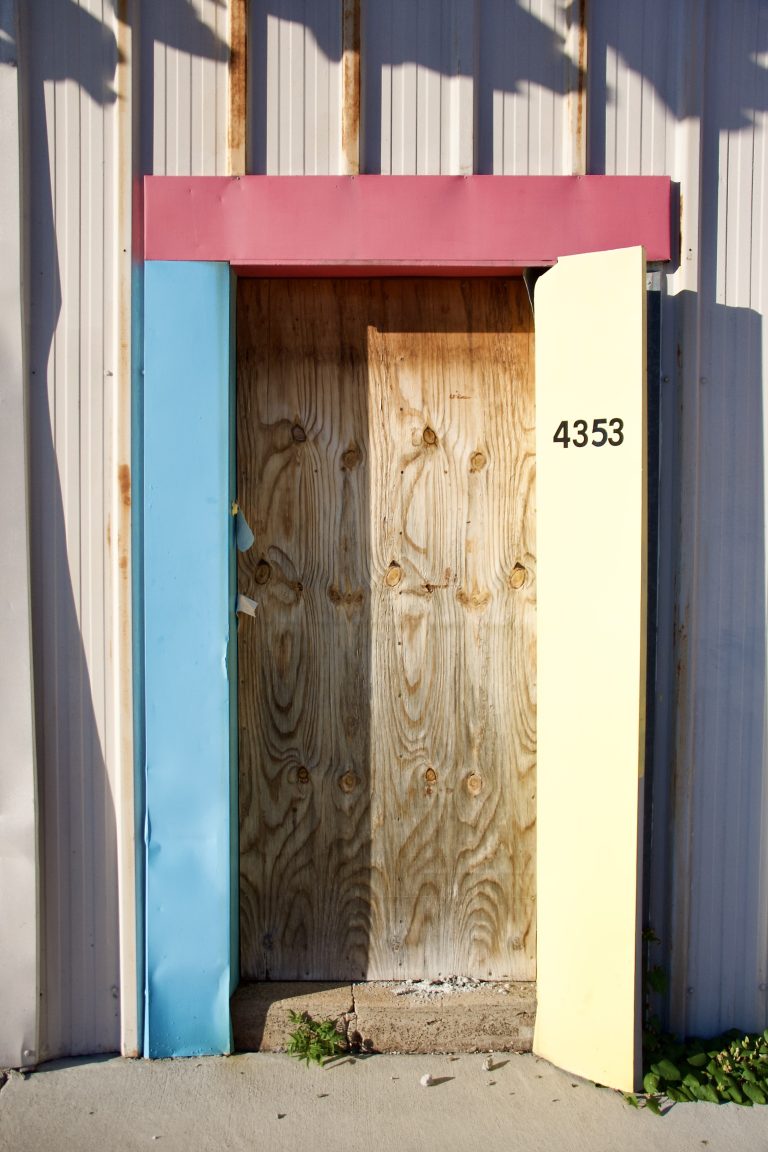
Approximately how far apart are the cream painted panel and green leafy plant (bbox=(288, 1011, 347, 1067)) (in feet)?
2.54

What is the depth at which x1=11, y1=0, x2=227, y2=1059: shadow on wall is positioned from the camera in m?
3.16

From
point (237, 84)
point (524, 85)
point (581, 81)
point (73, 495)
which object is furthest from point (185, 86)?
point (73, 495)

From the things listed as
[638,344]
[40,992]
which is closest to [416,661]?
[638,344]

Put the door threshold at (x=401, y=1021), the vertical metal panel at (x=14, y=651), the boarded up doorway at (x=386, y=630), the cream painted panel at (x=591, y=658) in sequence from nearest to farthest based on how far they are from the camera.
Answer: the cream painted panel at (x=591, y=658), the vertical metal panel at (x=14, y=651), the door threshold at (x=401, y=1021), the boarded up doorway at (x=386, y=630)

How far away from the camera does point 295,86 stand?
3176 mm

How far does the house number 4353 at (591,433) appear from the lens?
2979mm

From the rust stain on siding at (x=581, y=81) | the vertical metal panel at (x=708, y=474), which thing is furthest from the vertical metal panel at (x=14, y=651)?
the vertical metal panel at (x=708, y=474)

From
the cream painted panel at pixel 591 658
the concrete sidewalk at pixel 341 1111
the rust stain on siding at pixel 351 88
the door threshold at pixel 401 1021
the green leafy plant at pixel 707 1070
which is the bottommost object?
the concrete sidewalk at pixel 341 1111

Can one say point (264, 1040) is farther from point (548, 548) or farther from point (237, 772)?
point (548, 548)

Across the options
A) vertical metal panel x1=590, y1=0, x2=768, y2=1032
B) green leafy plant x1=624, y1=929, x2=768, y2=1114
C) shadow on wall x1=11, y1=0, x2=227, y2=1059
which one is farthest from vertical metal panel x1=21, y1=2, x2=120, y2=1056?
green leafy plant x1=624, y1=929, x2=768, y2=1114

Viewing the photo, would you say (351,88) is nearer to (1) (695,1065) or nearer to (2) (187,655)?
(2) (187,655)

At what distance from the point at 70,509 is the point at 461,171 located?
191cm

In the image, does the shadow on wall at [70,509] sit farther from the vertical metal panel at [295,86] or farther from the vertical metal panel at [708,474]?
the vertical metal panel at [708,474]

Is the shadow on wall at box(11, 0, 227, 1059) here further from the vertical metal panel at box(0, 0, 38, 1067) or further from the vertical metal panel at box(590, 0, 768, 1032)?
the vertical metal panel at box(590, 0, 768, 1032)
